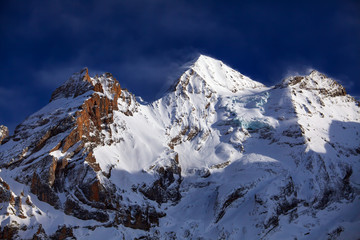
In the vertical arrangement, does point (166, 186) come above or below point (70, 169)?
below

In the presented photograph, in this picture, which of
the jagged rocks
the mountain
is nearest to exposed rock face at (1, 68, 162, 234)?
the mountain

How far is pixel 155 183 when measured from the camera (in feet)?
577

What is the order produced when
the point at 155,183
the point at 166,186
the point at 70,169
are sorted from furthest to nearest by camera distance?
the point at 166,186 → the point at 155,183 → the point at 70,169

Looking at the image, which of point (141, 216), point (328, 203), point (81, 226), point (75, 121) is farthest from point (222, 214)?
point (75, 121)

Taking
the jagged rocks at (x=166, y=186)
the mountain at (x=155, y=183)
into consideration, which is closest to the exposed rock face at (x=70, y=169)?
the mountain at (x=155, y=183)

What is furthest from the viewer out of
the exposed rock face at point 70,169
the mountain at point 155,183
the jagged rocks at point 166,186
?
the jagged rocks at point 166,186

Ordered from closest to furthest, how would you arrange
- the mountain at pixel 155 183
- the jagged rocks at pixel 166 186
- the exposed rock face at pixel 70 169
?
the mountain at pixel 155 183
the exposed rock face at pixel 70 169
the jagged rocks at pixel 166 186

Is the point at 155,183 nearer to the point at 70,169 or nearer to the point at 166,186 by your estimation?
the point at 166,186

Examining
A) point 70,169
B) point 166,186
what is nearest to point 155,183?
point 166,186

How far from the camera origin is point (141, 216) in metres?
163

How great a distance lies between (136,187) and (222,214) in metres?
34.1

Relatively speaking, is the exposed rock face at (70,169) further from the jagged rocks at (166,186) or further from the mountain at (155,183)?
the jagged rocks at (166,186)

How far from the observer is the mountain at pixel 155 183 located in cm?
15088

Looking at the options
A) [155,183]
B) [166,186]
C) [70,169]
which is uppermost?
[70,169]
